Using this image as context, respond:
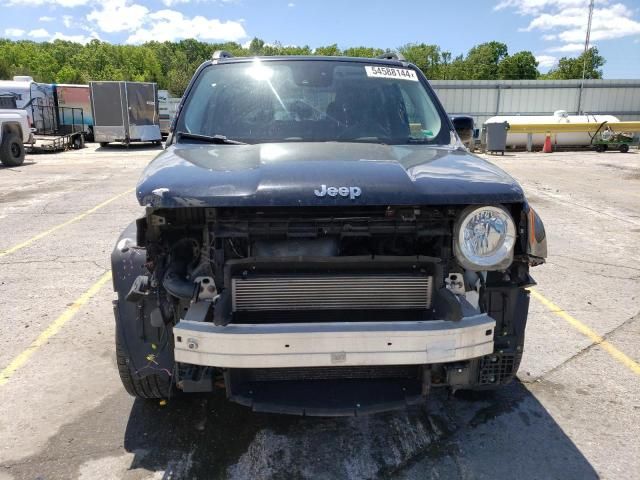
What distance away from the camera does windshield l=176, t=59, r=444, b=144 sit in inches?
136

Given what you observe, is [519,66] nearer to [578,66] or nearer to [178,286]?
[578,66]

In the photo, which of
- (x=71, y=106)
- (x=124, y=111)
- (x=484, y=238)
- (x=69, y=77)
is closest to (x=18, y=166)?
(x=124, y=111)

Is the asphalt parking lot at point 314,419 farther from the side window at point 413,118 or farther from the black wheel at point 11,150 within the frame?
the black wheel at point 11,150

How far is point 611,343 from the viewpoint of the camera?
13.5ft

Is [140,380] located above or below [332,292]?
below

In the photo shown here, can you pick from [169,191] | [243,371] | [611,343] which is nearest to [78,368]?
[243,371]

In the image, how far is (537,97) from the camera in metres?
33.3

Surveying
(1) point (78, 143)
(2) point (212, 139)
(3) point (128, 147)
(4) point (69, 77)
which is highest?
(4) point (69, 77)

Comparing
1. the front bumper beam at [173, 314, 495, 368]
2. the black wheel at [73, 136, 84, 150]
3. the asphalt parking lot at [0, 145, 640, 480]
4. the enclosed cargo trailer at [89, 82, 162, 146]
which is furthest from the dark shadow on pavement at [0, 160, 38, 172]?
the front bumper beam at [173, 314, 495, 368]

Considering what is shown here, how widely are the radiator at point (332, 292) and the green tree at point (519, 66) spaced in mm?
83468

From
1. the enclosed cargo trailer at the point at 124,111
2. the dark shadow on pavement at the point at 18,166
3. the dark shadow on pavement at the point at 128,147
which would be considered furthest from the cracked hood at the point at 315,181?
the dark shadow on pavement at the point at 128,147

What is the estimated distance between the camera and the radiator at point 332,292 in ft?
7.86

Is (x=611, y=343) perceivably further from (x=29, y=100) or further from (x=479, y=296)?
(x=29, y=100)

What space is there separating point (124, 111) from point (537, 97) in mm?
24489
